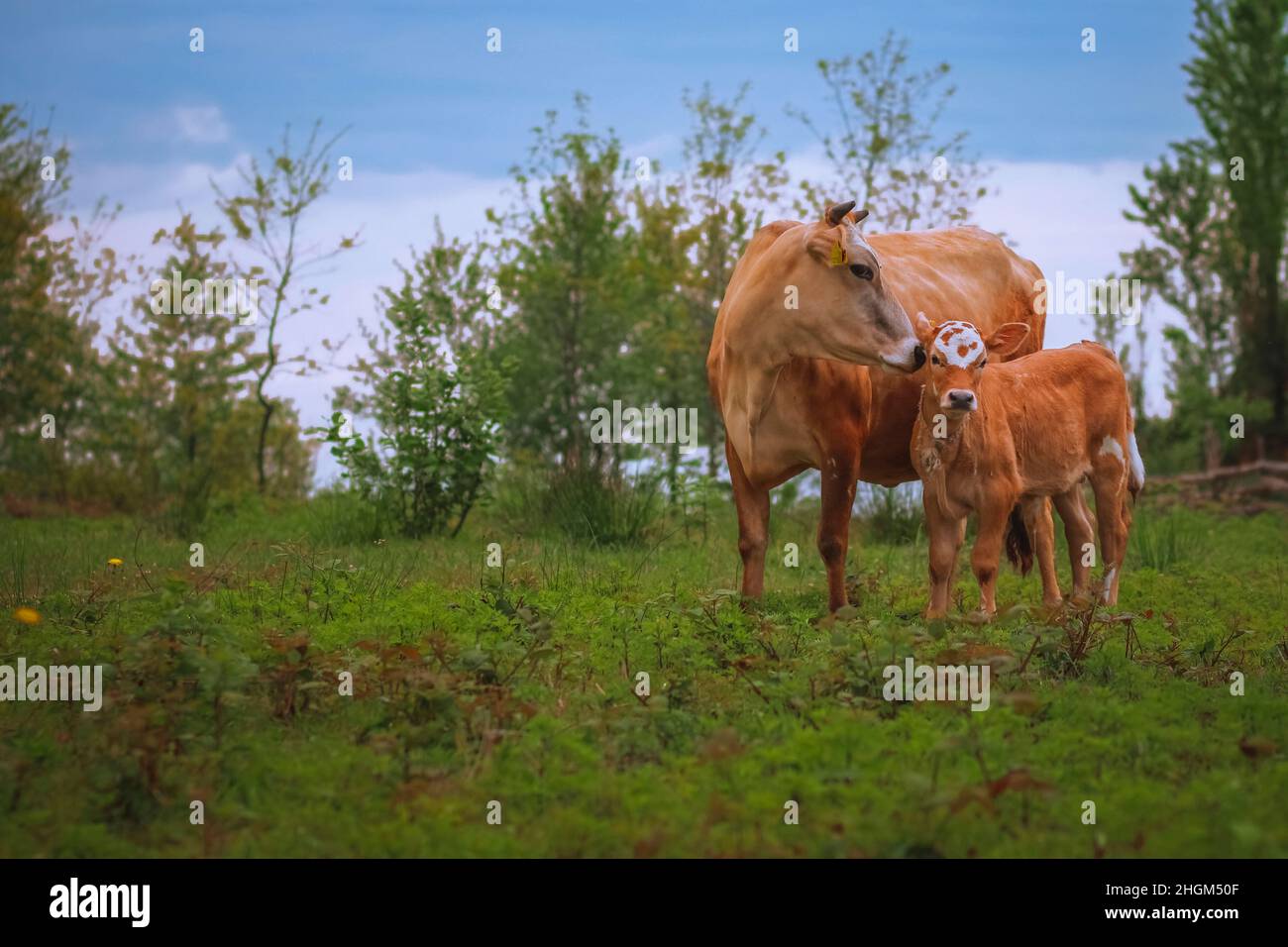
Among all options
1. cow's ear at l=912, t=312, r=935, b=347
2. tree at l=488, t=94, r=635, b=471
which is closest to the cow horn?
cow's ear at l=912, t=312, r=935, b=347

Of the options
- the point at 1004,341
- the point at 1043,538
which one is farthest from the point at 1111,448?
the point at 1004,341

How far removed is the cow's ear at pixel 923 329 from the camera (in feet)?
24.7

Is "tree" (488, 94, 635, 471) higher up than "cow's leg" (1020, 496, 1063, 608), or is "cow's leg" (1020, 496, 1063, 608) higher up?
"tree" (488, 94, 635, 471)

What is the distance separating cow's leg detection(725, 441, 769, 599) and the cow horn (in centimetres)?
144

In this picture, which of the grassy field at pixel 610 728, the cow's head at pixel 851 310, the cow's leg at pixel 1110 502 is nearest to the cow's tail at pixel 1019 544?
the cow's leg at pixel 1110 502

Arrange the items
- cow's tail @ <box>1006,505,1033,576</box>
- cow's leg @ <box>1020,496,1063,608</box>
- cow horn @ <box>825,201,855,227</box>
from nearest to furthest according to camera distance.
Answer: cow horn @ <box>825,201,855,227</box>, cow's leg @ <box>1020,496,1063,608</box>, cow's tail @ <box>1006,505,1033,576</box>

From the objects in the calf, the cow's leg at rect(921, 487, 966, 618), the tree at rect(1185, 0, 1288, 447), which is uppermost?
the tree at rect(1185, 0, 1288, 447)

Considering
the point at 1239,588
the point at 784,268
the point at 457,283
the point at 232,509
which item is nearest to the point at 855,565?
the point at 1239,588

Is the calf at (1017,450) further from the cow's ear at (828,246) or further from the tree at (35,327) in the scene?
the tree at (35,327)

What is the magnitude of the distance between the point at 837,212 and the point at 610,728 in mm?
3424

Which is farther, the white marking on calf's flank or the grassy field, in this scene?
the white marking on calf's flank

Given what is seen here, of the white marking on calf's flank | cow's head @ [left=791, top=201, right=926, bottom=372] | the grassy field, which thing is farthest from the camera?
the white marking on calf's flank

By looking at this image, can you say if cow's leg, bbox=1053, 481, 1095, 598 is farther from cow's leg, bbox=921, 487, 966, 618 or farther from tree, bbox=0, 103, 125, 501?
tree, bbox=0, 103, 125, 501

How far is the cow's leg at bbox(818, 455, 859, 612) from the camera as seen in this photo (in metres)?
7.63
